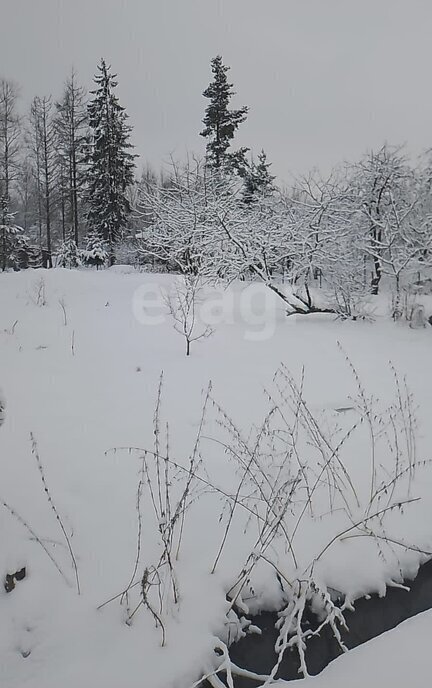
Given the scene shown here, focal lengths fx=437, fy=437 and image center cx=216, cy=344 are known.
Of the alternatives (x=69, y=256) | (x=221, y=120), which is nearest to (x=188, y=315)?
(x=69, y=256)

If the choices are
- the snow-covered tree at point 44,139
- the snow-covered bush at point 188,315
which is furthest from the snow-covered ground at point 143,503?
the snow-covered tree at point 44,139

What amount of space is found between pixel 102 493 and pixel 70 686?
4.10 ft

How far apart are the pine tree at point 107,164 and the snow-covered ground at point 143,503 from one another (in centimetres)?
1412

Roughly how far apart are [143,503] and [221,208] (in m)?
7.84

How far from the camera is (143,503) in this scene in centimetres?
293

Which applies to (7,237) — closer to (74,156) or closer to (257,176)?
(74,156)

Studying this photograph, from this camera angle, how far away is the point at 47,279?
11047 mm

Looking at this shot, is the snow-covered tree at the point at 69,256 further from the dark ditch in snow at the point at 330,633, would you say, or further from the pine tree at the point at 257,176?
the dark ditch in snow at the point at 330,633

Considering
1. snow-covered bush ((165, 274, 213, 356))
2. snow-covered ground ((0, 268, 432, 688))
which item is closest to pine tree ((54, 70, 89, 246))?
snow-covered bush ((165, 274, 213, 356))

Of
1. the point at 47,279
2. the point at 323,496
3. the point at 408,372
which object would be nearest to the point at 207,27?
the point at 47,279

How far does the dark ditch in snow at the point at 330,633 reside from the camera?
211 cm

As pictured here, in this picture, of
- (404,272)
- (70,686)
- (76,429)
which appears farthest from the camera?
(404,272)

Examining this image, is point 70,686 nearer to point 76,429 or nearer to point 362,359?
point 76,429

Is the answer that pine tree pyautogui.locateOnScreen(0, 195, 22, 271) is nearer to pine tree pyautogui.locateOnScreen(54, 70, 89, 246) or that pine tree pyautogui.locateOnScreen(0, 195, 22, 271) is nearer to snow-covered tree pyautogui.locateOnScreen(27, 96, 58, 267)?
snow-covered tree pyautogui.locateOnScreen(27, 96, 58, 267)
